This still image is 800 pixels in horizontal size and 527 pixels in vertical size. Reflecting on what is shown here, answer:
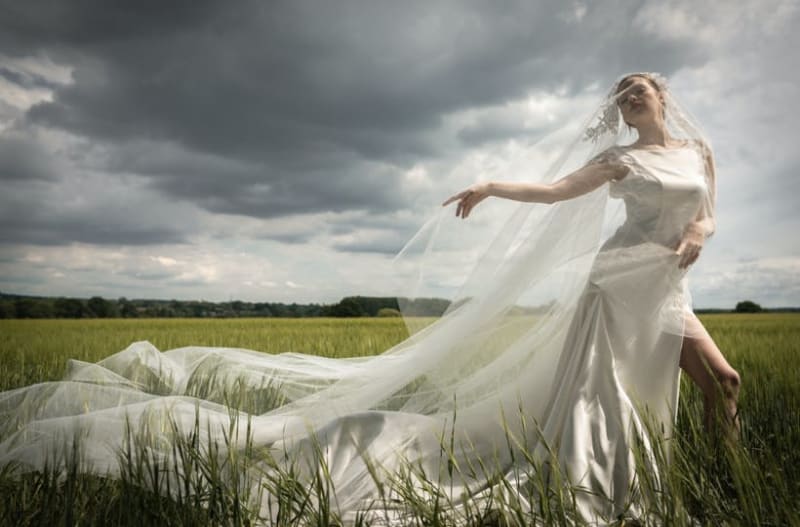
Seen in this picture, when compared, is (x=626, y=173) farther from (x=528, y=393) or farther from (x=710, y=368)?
(x=528, y=393)

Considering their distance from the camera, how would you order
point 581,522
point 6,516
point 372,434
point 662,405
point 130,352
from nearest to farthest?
point 581,522, point 6,516, point 662,405, point 372,434, point 130,352

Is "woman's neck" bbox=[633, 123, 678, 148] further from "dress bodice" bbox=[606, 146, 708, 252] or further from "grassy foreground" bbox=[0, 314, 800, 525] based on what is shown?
"grassy foreground" bbox=[0, 314, 800, 525]

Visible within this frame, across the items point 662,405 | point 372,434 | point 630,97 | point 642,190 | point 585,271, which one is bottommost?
point 372,434

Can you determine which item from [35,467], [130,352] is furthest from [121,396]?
[130,352]

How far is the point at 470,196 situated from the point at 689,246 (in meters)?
1.30

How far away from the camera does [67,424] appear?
3.27m

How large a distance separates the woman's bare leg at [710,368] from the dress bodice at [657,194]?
1.77 ft

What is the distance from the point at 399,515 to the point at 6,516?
1.78m

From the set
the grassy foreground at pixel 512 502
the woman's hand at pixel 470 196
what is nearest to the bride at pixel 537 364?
the woman's hand at pixel 470 196

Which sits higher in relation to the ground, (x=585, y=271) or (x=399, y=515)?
(x=585, y=271)

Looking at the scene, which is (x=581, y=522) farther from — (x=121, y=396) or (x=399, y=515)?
(x=121, y=396)

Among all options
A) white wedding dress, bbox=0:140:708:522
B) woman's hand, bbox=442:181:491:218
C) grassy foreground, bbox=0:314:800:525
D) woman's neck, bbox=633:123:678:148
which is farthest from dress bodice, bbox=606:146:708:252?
grassy foreground, bbox=0:314:800:525

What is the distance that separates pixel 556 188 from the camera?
309cm

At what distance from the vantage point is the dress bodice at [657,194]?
299 centimetres
